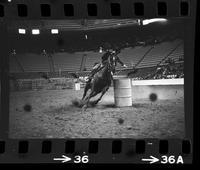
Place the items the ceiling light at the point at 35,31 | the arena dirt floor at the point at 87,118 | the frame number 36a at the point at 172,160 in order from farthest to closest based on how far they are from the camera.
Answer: the ceiling light at the point at 35,31 < the arena dirt floor at the point at 87,118 < the frame number 36a at the point at 172,160

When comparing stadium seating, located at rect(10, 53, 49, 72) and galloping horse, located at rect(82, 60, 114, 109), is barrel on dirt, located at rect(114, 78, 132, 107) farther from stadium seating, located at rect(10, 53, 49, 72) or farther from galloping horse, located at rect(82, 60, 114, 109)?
stadium seating, located at rect(10, 53, 49, 72)

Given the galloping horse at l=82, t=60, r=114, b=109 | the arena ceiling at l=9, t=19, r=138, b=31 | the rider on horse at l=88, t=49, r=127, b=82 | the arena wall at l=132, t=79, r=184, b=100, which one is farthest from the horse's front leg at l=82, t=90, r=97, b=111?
the arena ceiling at l=9, t=19, r=138, b=31

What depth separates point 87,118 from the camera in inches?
195

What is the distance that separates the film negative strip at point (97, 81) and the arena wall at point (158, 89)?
1 centimetres

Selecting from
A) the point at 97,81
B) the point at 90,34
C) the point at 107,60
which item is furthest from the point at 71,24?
the point at 97,81

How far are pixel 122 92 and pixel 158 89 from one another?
1.44ft

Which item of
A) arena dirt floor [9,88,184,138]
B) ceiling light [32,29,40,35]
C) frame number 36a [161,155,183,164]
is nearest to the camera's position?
frame number 36a [161,155,183,164]

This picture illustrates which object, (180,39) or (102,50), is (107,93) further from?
(180,39)

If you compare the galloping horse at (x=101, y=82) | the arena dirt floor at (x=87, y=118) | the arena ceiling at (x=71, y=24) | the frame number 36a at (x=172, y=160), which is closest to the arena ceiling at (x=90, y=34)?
the arena ceiling at (x=71, y=24)

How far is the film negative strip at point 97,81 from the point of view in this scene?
470cm

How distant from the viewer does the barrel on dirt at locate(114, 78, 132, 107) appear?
194 inches

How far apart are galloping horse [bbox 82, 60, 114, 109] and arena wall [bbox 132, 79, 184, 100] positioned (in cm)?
32

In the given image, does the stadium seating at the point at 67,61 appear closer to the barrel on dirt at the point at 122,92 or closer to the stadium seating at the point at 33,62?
the stadium seating at the point at 33,62
